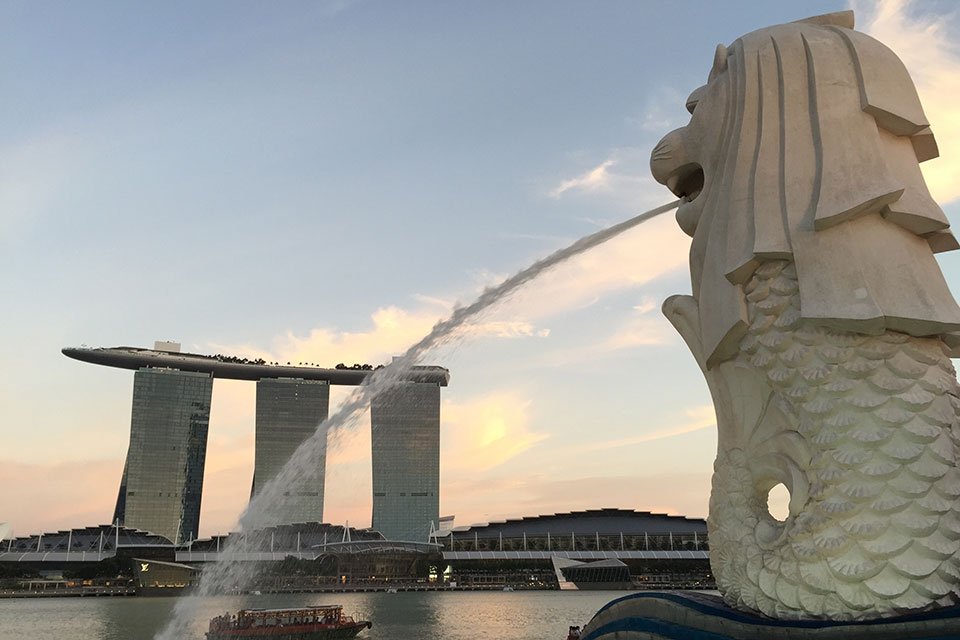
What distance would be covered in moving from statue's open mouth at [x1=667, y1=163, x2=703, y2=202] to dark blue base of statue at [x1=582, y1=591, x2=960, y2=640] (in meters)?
3.86

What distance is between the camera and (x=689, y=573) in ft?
242

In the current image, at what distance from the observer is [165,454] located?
322ft

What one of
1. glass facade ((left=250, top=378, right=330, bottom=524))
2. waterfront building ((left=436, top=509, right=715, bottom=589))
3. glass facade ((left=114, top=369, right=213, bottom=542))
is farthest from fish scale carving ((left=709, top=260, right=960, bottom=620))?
glass facade ((left=114, top=369, right=213, bottom=542))

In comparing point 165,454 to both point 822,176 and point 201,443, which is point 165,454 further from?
point 822,176

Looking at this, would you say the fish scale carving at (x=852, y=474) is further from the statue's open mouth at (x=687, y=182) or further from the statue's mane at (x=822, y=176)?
the statue's open mouth at (x=687, y=182)

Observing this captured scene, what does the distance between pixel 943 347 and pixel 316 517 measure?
288 feet

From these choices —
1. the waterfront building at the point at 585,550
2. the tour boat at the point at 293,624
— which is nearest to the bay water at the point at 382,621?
the tour boat at the point at 293,624

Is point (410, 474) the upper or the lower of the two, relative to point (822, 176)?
upper

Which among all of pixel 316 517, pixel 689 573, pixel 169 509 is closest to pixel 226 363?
pixel 169 509

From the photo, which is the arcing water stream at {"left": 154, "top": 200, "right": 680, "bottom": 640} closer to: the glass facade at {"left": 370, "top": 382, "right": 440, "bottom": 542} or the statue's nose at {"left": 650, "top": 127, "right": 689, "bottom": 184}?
the statue's nose at {"left": 650, "top": 127, "right": 689, "bottom": 184}

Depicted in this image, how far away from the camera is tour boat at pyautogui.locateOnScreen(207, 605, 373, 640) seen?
856 inches

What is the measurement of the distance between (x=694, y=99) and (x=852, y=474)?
3.97 meters

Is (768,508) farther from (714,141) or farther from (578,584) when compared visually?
(578,584)

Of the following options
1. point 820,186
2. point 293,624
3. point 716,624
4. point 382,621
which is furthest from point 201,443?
point 820,186
